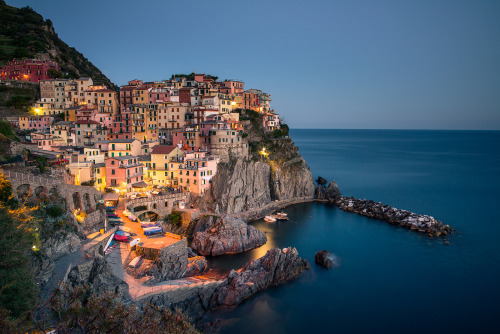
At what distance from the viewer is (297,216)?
46.5 metres

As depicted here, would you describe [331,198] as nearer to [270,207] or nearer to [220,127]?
[270,207]

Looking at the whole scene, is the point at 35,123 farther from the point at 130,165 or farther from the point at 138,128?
the point at 130,165

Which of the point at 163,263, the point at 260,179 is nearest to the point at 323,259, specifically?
the point at 163,263

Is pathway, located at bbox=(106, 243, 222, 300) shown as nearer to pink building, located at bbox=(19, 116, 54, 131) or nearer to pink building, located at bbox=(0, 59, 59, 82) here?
pink building, located at bbox=(19, 116, 54, 131)

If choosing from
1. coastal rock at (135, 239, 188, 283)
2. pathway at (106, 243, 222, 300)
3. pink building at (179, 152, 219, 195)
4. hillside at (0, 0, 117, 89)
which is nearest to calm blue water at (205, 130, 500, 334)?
pathway at (106, 243, 222, 300)

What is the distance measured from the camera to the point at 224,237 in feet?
111

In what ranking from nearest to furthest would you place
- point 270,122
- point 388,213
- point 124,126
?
point 388,213 → point 124,126 → point 270,122

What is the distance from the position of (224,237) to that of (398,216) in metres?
24.8

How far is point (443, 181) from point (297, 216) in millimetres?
43966

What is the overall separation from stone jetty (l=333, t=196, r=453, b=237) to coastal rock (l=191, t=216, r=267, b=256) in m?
19.0

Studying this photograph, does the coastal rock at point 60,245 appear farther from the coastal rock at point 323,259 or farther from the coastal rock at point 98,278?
the coastal rock at point 323,259

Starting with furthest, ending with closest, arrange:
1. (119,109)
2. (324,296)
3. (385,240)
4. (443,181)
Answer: (443,181), (119,109), (385,240), (324,296)

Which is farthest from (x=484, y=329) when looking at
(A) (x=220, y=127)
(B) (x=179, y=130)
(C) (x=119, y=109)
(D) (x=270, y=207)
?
(C) (x=119, y=109)

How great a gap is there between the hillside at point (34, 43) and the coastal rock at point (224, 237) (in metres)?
43.3
